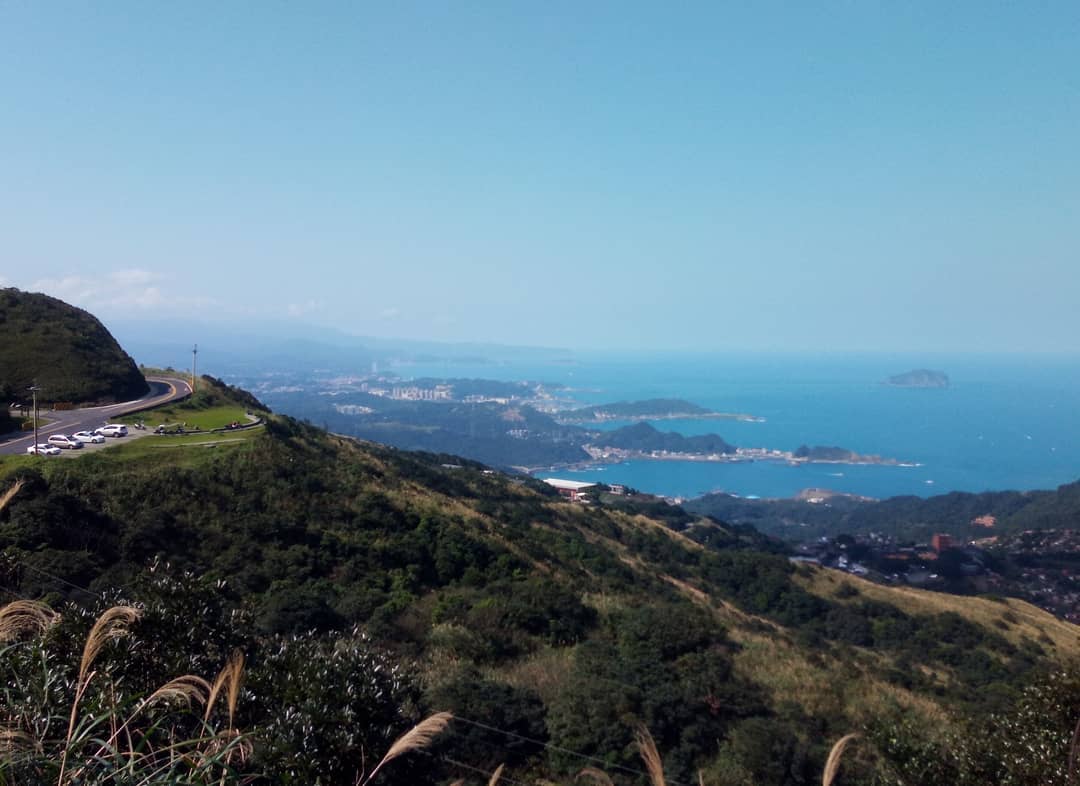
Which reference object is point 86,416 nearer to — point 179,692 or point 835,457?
point 179,692

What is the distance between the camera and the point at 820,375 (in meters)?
180

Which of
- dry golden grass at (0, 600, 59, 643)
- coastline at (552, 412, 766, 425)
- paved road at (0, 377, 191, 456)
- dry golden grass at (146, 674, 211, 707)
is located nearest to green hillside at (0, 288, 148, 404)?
paved road at (0, 377, 191, 456)

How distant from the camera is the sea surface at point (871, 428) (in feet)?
216

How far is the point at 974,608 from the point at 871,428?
7955 cm

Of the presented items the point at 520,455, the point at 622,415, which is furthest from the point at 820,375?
the point at 520,455

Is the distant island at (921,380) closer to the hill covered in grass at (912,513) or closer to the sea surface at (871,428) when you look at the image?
the sea surface at (871,428)

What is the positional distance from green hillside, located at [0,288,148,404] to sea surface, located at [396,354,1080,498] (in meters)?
44.2

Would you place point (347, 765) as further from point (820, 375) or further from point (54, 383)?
point (820, 375)

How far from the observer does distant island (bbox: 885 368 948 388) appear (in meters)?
143

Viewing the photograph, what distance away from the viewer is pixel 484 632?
12.1 meters

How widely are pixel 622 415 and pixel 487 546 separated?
84.7 m

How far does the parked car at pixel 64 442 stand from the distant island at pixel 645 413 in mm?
80452

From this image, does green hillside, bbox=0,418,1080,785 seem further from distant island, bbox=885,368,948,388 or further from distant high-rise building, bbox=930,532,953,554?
distant island, bbox=885,368,948,388

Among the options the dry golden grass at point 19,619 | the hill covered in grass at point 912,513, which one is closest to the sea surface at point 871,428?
the hill covered in grass at point 912,513
